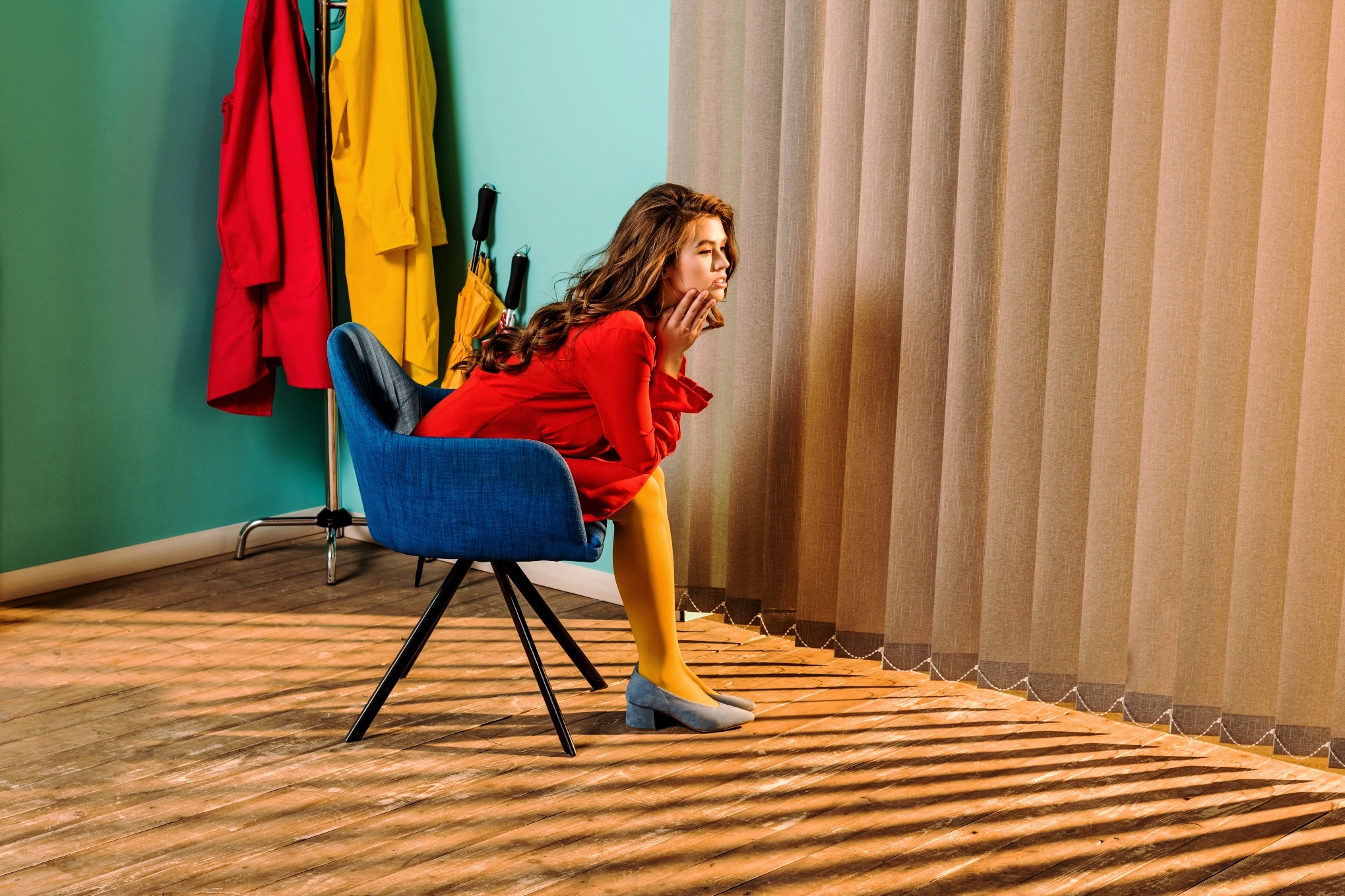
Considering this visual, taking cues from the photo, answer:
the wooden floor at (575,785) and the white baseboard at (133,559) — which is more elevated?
the white baseboard at (133,559)

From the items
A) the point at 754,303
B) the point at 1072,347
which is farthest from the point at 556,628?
the point at 1072,347

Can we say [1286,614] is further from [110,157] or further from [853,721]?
[110,157]

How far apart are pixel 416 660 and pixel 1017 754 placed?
3.87ft

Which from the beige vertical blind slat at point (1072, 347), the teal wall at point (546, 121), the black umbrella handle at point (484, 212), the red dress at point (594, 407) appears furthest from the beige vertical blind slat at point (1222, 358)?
the black umbrella handle at point (484, 212)

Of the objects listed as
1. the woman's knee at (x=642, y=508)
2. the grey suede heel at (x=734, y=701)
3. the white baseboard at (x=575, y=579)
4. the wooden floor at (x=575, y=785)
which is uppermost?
the woman's knee at (x=642, y=508)

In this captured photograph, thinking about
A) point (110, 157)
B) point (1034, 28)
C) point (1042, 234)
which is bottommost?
point (1042, 234)

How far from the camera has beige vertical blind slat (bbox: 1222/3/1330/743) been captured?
1.80 m

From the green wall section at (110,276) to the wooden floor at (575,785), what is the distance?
454mm

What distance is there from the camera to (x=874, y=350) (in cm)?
228

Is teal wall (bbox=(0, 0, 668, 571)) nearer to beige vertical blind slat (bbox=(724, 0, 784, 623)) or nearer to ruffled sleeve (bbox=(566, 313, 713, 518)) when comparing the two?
beige vertical blind slat (bbox=(724, 0, 784, 623))

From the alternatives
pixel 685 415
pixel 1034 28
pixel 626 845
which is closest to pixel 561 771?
pixel 626 845

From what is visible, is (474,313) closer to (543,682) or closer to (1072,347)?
(543,682)

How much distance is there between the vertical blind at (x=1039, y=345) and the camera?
185cm

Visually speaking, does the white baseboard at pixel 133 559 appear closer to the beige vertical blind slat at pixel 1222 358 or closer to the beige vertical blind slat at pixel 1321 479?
the beige vertical blind slat at pixel 1222 358
